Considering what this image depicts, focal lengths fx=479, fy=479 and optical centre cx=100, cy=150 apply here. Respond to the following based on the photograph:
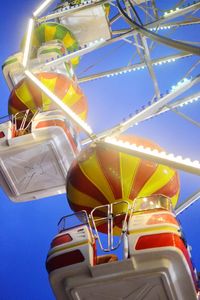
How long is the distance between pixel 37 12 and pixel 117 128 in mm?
5056

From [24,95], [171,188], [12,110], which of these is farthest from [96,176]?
[12,110]

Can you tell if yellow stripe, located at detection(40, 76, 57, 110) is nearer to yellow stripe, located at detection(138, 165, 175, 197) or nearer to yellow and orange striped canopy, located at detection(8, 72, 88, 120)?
yellow and orange striped canopy, located at detection(8, 72, 88, 120)

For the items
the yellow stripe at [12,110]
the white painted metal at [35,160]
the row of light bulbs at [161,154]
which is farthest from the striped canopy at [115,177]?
the yellow stripe at [12,110]

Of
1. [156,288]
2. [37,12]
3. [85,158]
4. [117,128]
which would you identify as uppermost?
[37,12]

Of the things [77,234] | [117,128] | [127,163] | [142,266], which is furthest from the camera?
[127,163]

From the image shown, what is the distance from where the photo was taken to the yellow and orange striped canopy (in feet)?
33.6

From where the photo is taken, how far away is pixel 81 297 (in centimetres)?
551

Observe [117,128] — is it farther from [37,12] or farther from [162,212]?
[37,12]

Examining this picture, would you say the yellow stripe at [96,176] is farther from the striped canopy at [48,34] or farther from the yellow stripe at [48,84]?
the striped canopy at [48,34]

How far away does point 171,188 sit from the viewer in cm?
713

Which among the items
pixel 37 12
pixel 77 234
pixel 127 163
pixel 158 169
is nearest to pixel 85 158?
pixel 127 163

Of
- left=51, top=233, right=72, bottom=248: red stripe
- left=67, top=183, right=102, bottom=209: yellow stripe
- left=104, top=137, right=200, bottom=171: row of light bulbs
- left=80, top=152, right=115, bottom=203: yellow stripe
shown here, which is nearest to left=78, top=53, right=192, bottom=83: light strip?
left=80, top=152, right=115, bottom=203: yellow stripe

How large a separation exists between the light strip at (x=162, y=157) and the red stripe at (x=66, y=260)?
1.35m

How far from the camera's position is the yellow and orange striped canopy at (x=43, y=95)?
10.2m
